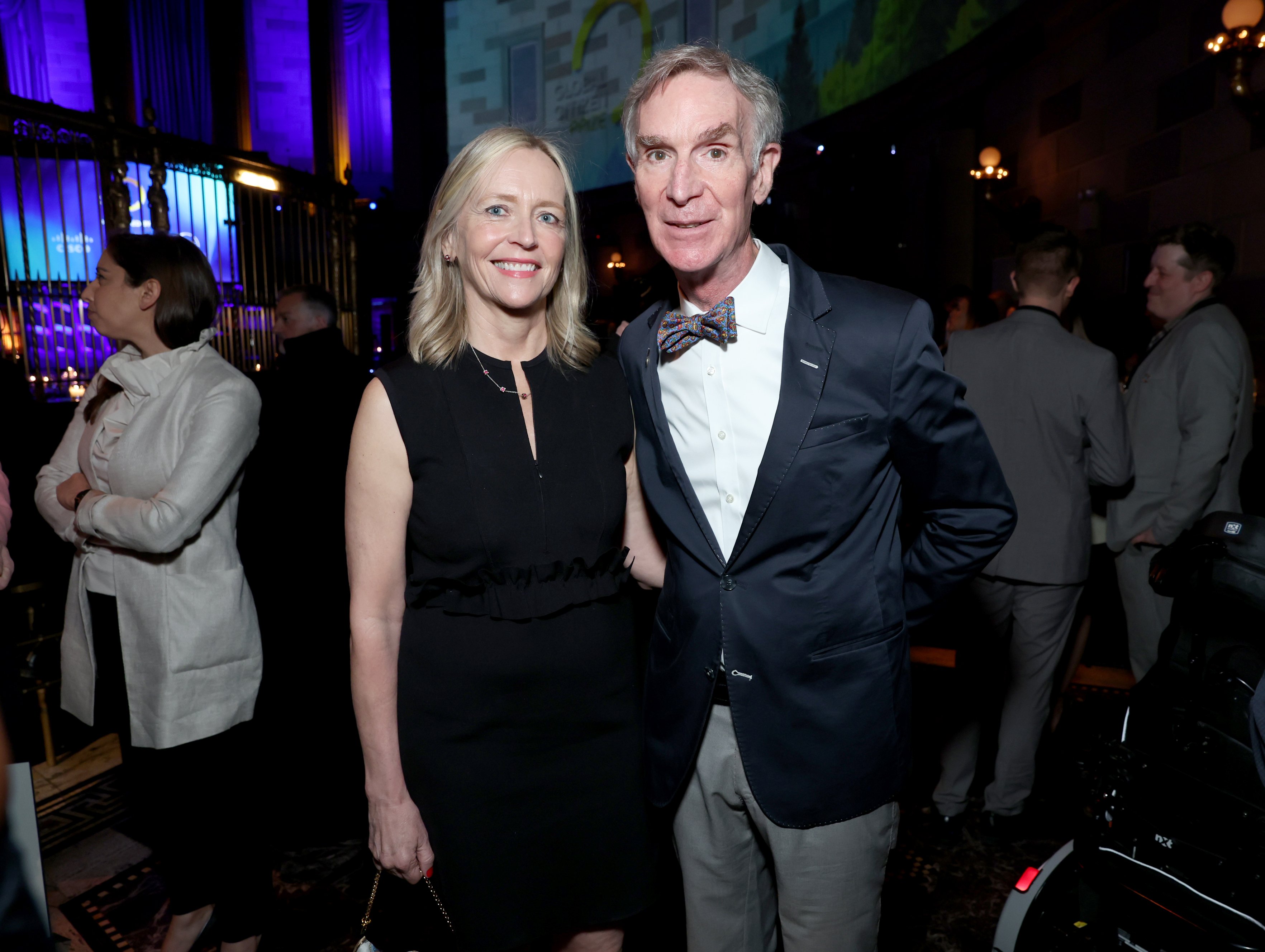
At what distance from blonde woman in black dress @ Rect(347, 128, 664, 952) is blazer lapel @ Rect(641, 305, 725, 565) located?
155 mm

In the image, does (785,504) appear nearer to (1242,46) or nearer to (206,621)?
(206,621)

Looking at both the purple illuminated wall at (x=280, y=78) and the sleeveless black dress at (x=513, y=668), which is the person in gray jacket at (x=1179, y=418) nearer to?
the sleeveless black dress at (x=513, y=668)

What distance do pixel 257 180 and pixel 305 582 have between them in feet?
15.9

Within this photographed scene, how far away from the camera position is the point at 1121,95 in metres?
5.90

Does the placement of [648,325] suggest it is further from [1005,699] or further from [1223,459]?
[1223,459]

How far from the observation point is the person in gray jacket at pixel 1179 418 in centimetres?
269

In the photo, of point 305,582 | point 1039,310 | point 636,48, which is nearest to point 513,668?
point 305,582

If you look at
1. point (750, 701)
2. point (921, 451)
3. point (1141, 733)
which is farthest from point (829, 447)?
point (1141, 733)

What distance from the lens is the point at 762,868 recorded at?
1.53 m

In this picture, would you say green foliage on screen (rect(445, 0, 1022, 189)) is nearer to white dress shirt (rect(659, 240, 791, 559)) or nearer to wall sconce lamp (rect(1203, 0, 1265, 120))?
wall sconce lamp (rect(1203, 0, 1265, 120))

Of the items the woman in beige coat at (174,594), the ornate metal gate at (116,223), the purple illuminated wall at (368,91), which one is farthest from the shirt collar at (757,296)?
the purple illuminated wall at (368,91)

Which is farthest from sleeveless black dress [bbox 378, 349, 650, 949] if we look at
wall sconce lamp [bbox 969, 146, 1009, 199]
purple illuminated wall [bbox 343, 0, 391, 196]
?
purple illuminated wall [bbox 343, 0, 391, 196]

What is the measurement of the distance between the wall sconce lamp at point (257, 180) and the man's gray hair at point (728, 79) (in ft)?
19.1

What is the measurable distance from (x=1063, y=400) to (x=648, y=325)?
160cm
